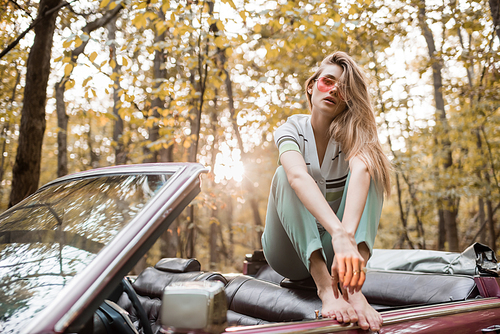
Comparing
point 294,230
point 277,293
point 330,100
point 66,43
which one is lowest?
point 277,293

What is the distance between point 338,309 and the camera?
137 centimetres

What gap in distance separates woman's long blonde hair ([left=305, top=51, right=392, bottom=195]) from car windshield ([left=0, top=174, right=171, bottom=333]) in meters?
1.19

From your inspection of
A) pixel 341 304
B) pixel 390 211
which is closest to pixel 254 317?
pixel 341 304

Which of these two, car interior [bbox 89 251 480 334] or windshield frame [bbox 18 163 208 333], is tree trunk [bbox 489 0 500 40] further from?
windshield frame [bbox 18 163 208 333]

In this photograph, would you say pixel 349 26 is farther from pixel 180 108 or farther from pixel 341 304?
pixel 341 304

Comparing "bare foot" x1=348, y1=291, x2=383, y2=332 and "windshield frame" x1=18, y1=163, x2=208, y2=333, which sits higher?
"windshield frame" x1=18, y1=163, x2=208, y2=333

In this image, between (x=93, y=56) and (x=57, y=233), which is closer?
(x=57, y=233)

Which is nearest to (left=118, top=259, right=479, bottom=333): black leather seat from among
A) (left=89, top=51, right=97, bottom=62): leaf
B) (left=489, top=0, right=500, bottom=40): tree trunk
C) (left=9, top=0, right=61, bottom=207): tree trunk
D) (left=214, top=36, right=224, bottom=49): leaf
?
(left=9, top=0, right=61, bottom=207): tree trunk

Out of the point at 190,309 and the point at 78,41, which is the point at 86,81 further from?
the point at 190,309

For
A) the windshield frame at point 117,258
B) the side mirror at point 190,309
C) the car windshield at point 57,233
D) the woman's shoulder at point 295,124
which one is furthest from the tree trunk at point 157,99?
the side mirror at point 190,309

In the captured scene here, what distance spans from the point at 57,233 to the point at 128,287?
646 millimetres

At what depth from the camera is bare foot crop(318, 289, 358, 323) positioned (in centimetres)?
131

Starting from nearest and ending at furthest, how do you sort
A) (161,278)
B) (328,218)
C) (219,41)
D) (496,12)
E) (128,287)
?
(328,218) → (128,287) → (161,278) → (496,12) → (219,41)

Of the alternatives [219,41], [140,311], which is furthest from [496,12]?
[140,311]
